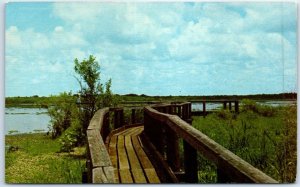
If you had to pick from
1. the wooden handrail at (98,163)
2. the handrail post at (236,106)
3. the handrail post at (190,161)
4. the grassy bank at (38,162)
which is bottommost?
the grassy bank at (38,162)

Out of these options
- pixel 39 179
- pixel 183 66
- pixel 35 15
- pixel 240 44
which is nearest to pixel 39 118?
pixel 39 179

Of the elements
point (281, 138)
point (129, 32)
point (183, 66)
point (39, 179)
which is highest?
point (129, 32)

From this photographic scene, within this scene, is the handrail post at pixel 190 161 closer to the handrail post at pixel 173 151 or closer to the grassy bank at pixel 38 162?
the handrail post at pixel 173 151

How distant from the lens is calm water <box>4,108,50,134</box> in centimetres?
477

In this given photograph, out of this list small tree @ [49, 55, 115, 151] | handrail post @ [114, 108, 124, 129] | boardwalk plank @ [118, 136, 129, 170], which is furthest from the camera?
handrail post @ [114, 108, 124, 129]

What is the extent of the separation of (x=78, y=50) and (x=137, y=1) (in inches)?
31.8

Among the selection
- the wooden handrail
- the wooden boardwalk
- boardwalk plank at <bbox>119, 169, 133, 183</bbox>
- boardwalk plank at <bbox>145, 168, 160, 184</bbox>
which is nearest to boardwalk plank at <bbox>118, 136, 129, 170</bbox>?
the wooden boardwalk

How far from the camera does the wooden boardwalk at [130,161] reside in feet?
13.6

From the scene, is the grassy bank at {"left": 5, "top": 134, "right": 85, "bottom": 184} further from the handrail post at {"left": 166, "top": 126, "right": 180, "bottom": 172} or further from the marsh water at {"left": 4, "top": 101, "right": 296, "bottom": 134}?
the handrail post at {"left": 166, "top": 126, "right": 180, "bottom": 172}

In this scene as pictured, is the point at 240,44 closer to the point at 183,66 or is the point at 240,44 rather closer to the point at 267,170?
the point at 183,66

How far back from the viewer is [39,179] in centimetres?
522

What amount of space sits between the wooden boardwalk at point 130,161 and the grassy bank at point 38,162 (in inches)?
22.0

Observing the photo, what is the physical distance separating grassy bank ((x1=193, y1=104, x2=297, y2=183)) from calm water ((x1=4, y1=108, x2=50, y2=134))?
78.8 inches

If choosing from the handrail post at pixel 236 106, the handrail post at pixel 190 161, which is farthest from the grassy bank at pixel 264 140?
the handrail post at pixel 190 161
